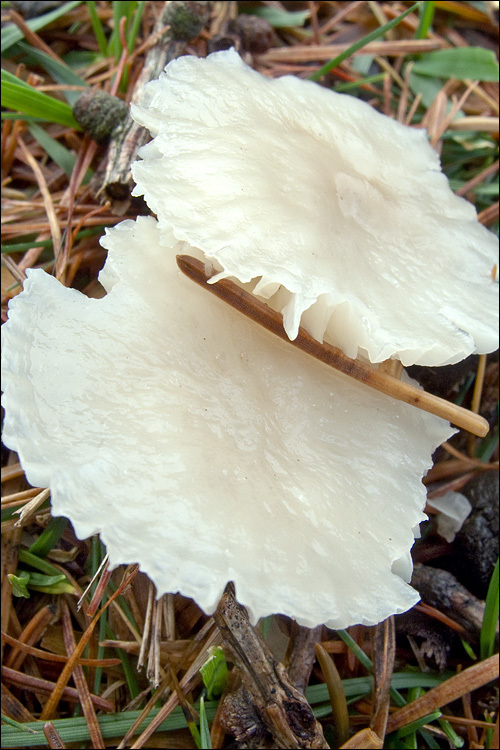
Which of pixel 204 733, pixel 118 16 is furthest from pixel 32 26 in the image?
pixel 204 733

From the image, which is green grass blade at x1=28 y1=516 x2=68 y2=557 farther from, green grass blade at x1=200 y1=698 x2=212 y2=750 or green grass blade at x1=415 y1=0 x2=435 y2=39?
green grass blade at x1=415 y1=0 x2=435 y2=39

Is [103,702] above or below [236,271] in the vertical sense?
below

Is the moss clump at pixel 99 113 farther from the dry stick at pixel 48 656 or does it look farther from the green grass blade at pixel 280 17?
the dry stick at pixel 48 656

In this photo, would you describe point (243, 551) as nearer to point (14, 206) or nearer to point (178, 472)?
point (178, 472)

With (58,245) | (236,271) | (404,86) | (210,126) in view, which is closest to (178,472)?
(236,271)

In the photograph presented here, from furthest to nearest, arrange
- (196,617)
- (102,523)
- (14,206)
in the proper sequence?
(14,206) → (196,617) → (102,523)

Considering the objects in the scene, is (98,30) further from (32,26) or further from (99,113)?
(99,113)

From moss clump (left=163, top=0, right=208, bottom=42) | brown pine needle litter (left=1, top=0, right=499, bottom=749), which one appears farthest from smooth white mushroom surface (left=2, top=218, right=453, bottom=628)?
moss clump (left=163, top=0, right=208, bottom=42)
